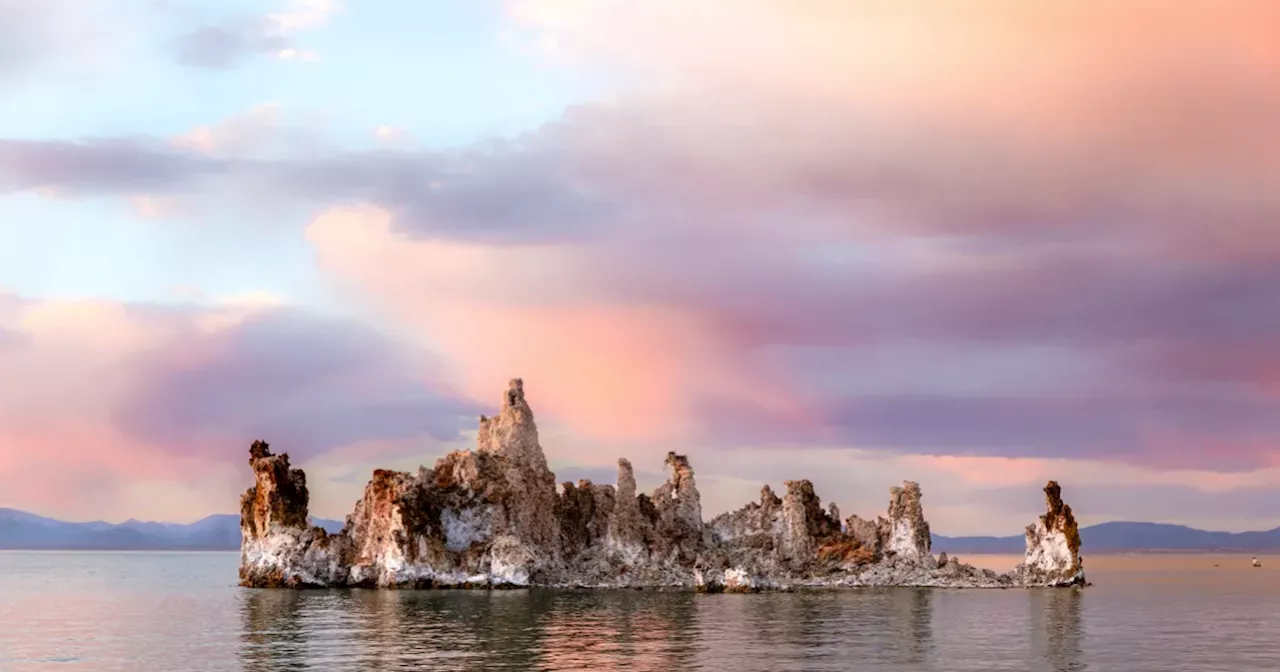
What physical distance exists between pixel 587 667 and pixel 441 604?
52.7 metres

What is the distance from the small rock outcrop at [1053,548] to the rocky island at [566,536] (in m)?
0.18

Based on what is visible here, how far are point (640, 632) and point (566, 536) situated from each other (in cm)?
7674

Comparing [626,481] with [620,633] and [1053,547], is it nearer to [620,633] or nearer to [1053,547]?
[1053,547]

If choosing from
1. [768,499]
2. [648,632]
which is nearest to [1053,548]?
[768,499]

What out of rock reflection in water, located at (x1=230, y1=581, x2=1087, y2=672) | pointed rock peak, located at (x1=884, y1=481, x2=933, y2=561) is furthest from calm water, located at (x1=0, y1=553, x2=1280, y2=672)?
pointed rock peak, located at (x1=884, y1=481, x2=933, y2=561)

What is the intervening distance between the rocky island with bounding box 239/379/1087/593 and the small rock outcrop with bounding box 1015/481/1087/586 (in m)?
0.18

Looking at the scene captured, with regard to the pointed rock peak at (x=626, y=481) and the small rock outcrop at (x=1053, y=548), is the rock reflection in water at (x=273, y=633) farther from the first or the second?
the small rock outcrop at (x=1053, y=548)

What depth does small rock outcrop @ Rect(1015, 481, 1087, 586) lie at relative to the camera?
521 ft

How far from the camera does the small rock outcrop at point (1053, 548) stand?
6255 inches

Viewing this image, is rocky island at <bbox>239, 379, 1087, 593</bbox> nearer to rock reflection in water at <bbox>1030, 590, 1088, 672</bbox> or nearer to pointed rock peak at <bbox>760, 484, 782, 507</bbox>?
pointed rock peak at <bbox>760, 484, 782, 507</bbox>

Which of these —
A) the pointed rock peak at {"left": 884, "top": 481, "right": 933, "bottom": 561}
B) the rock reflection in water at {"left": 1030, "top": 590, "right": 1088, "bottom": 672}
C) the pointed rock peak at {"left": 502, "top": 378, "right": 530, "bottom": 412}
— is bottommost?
the rock reflection in water at {"left": 1030, "top": 590, "right": 1088, "bottom": 672}

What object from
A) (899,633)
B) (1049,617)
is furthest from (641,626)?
(1049,617)

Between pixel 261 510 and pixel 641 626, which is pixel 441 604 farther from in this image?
pixel 261 510

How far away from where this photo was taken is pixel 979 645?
8388 centimetres
